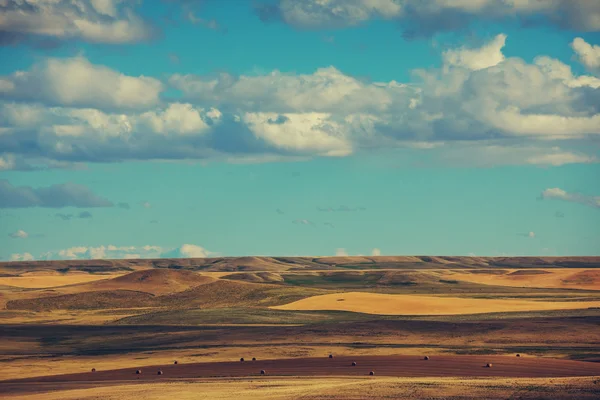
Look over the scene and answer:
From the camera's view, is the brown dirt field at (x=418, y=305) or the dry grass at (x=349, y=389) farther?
the brown dirt field at (x=418, y=305)

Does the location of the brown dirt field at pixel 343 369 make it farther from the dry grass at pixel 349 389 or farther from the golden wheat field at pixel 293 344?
the dry grass at pixel 349 389

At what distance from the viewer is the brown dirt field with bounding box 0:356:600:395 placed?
289 ft

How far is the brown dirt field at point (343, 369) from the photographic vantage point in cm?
8806

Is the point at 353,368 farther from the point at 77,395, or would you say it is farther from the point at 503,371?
the point at 77,395

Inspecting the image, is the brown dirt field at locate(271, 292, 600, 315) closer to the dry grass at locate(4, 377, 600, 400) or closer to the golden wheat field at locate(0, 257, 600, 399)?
the golden wheat field at locate(0, 257, 600, 399)

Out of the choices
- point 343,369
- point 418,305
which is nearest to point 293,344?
point 343,369

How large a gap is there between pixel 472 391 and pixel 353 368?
24.6m

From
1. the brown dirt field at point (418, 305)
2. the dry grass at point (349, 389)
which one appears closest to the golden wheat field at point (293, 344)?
the dry grass at point (349, 389)

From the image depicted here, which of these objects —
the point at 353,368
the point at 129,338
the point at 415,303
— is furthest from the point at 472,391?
the point at 415,303

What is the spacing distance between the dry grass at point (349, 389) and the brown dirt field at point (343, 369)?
5133 mm

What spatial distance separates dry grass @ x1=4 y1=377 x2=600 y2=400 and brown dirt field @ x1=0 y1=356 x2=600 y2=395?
5133 millimetres

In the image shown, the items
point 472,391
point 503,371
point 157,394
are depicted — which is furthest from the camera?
point 503,371

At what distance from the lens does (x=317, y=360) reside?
10144 centimetres

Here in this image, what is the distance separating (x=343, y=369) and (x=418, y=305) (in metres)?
79.9
